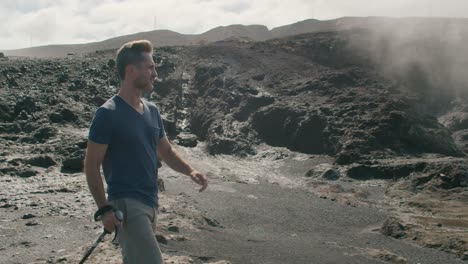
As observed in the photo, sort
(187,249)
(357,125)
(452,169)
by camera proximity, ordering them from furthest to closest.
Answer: (357,125)
(452,169)
(187,249)

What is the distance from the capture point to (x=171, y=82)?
86.3 ft

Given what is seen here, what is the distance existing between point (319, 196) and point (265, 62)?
1442cm

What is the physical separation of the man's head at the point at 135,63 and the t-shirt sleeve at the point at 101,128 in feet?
1.02

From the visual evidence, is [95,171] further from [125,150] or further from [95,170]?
[125,150]

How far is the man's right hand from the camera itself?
3.15m

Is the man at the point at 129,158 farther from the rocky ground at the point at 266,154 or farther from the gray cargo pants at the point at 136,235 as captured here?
the rocky ground at the point at 266,154

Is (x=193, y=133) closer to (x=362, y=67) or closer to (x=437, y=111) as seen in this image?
(x=362, y=67)

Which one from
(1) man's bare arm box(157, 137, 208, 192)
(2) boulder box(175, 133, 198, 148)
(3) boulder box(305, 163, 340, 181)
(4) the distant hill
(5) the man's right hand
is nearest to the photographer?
(5) the man's right hand

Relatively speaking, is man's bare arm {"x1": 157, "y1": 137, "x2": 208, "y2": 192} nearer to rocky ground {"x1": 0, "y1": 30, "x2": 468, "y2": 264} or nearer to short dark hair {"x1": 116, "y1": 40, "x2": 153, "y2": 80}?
short dark hair {"x1": 116, "y1": 40, "x2": 153, "y2": 80}

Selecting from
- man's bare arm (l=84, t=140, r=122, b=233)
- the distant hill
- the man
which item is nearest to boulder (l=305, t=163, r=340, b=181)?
the man

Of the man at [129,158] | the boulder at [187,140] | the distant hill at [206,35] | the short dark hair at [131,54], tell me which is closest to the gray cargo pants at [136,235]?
the man at [129,158]

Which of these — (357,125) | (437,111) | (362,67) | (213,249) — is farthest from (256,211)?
(437,111)

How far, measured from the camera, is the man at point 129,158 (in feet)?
10.5

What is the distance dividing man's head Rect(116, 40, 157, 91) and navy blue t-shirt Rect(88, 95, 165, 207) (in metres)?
0.15
